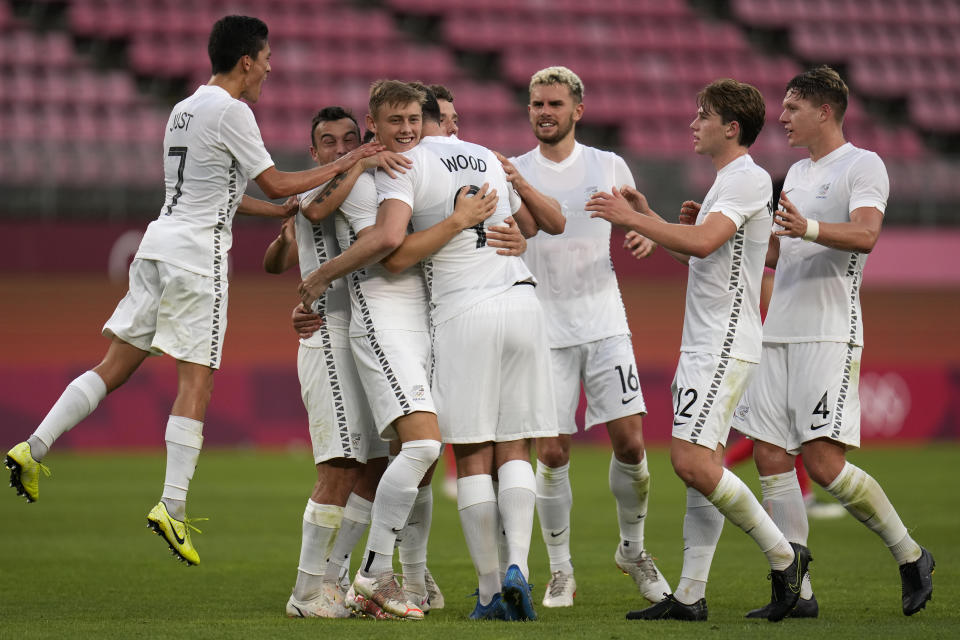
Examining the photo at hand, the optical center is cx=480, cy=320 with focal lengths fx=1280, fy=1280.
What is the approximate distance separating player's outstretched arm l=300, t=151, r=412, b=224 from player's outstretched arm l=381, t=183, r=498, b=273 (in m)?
0.19

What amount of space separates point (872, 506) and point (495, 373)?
2088 mm

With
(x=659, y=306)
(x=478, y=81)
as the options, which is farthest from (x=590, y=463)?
(x=478, y=81)

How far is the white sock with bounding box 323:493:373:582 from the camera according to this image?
6.66m

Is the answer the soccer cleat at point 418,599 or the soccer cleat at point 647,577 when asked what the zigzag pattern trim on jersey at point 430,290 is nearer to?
the soccer cleat at point 418,599

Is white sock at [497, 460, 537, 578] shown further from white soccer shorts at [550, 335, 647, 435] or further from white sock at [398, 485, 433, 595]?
white soccer shorts at [550, 335, 647, 435]

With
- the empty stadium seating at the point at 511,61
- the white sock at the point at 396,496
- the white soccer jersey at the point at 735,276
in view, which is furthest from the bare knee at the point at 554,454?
the empty stadium seating at the point at 511,61

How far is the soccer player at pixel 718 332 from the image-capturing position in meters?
6.14

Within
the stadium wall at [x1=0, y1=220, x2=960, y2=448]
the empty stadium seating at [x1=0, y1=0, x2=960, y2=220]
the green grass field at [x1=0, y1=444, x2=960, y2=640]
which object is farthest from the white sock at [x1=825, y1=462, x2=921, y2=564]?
the empty stadium seating at [x1=0, y1=0, x2=960, y2=220]

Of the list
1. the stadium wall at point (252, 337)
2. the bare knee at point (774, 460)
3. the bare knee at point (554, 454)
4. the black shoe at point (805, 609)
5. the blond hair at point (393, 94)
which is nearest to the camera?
the blond hair at point (393, 94)

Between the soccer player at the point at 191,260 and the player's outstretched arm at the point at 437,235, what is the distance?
56 cm

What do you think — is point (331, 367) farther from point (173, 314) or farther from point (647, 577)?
point (647, 577)

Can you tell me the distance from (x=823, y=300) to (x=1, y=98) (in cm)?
1729

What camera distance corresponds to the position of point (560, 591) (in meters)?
Result: 6.90

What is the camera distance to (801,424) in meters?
6.57
